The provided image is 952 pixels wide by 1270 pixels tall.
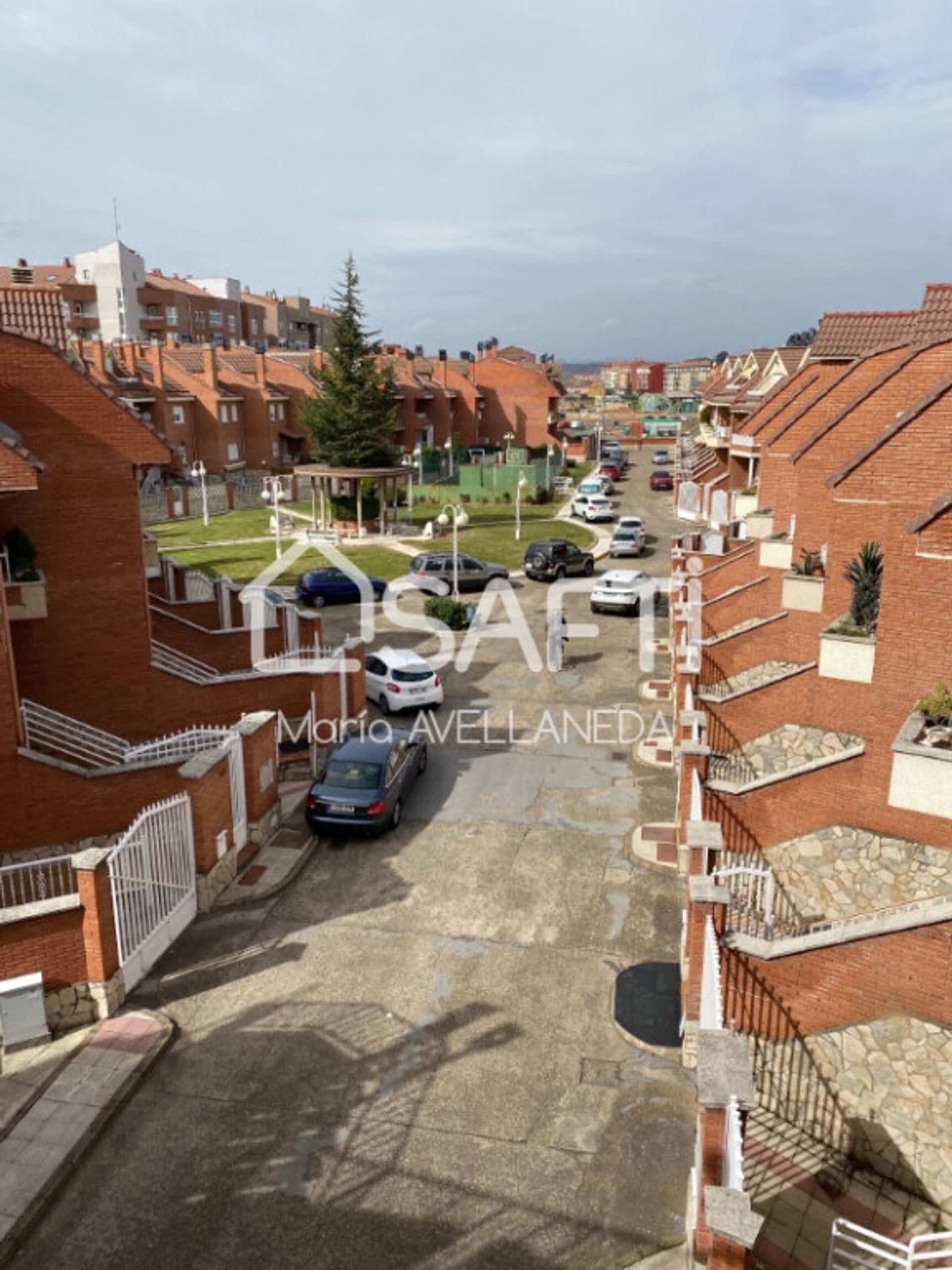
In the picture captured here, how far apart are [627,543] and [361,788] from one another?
26.7m

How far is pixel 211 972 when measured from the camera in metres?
10.7

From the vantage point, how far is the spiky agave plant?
13250 millimetres

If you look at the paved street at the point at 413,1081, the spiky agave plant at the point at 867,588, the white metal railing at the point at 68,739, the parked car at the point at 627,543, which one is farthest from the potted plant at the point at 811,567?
the parked car at the point at 627,543

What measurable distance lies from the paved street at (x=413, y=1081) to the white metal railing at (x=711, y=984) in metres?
1.12

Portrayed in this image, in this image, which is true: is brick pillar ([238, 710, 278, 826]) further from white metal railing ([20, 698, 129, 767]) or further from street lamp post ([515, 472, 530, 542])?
street lamp post ([515, 472, 530, 542])

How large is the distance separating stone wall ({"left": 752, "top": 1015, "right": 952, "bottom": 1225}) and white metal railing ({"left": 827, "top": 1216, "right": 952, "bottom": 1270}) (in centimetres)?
68

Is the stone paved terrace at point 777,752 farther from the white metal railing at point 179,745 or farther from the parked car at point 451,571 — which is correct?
the parked car at point 451,571

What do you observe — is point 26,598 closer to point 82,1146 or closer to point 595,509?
point 82,1146

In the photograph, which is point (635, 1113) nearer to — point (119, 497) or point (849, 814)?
point (849, 814)

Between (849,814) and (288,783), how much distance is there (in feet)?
30.9

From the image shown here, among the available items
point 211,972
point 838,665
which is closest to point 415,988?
point 211,972

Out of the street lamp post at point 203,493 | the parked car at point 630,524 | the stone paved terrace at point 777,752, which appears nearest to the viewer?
the stone paved terrace at point 777,752

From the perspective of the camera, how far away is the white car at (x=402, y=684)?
19.3 meters

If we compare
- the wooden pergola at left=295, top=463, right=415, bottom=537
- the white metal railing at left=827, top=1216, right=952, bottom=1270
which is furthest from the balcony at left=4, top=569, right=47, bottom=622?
the wooden pergola at left=295, top=463, right=415, bottom=537
